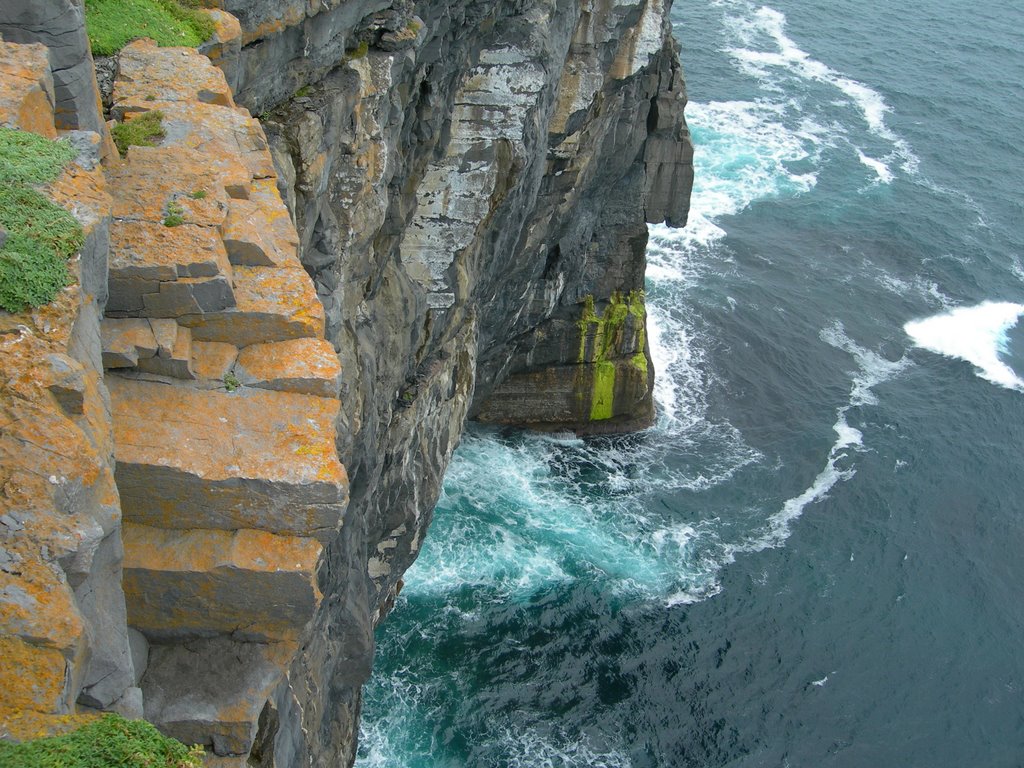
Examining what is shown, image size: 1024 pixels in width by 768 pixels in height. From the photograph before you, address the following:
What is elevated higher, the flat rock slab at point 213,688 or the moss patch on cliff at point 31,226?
the moss patch on cliff at point 31,226

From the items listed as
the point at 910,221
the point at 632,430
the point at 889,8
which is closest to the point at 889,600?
the point at 632,430

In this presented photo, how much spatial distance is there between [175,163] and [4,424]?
8.02 metres

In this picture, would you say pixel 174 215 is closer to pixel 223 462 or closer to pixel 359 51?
pixel 223 462

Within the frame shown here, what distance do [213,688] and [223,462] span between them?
4.26 meters

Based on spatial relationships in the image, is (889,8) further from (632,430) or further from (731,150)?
(632,430)

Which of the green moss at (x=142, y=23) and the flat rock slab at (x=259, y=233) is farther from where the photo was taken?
the green moss at (x=142, y=23)

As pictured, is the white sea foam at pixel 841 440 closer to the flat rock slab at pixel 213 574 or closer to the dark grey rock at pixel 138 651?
the flat rock slab at pixel 213 574

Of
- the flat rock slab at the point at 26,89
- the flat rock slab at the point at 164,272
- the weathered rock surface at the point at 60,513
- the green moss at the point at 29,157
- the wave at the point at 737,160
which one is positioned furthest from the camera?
the wave at the point at 737,160

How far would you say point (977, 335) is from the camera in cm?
7431

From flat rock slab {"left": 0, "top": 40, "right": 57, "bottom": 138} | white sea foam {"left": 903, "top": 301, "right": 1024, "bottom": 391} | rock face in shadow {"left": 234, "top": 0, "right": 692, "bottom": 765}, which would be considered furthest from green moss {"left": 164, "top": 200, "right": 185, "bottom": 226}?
white sea foam {"left": 903, "top": 301, "right": 1024, "bottom": 391}

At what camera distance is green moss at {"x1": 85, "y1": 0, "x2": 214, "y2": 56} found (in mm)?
21859

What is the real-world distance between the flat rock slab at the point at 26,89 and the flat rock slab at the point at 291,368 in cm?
468

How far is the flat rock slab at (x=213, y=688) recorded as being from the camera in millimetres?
16656

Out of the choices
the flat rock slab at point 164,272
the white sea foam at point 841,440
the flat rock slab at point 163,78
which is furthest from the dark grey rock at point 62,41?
the white sea foam at point 841,440
